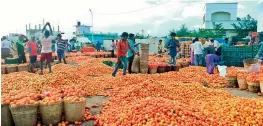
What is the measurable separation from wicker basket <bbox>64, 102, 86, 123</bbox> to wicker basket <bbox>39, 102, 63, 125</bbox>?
0.41 feet

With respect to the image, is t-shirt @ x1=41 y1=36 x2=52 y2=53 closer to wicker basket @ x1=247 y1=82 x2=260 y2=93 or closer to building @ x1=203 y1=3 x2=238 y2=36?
wicker basket @ x1=247 y1=82 x2=260 y2=93

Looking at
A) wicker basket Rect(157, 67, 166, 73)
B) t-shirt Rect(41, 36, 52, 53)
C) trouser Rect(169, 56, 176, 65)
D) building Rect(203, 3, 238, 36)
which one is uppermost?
building Rect(203, 3, 238, 36)

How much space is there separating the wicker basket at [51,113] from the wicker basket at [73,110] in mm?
125

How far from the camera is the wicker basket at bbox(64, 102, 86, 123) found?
5.04m

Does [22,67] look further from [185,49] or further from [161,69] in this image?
[185,49]

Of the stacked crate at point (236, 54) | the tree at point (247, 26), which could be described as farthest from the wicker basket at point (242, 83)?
the tree at point (247, 26)

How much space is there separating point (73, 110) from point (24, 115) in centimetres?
82

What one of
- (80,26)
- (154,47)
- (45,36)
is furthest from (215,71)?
(80,26)

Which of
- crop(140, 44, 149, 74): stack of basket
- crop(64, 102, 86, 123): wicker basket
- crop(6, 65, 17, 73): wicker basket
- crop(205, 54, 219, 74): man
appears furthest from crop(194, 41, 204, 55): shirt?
crop(64, 102, 86, 123): wicker basket

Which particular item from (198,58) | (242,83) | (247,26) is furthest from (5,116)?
(247,26)

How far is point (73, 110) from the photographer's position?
5.05 m

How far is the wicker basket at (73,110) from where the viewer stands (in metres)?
5.04

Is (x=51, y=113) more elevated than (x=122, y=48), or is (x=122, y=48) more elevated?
(x=122, y=48)

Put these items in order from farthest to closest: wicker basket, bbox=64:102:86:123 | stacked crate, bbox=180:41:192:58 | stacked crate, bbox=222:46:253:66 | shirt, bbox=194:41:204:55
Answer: stacked crate, bbox=180:41:192:58
stacked crate, bbox=222:46:253:66
shirt, bbox=194:41:204:55
wicker basket, bbox=64:102:86:123
